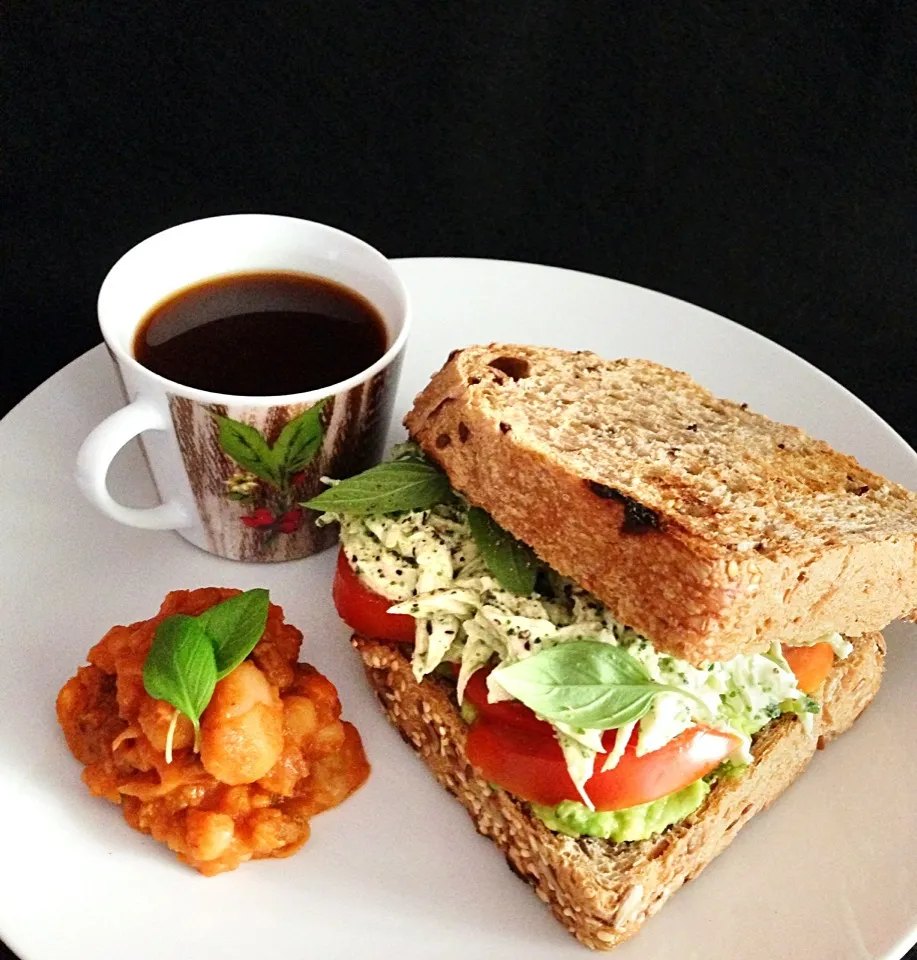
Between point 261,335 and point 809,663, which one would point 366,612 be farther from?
point 809,663

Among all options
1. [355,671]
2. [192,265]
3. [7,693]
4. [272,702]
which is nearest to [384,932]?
[272,702]

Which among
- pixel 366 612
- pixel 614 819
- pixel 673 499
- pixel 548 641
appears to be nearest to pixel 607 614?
pixel 548 641

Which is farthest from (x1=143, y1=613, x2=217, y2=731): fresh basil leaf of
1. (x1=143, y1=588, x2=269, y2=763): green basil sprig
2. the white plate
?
the white plate

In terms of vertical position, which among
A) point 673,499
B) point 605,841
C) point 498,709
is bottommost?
point 605,841

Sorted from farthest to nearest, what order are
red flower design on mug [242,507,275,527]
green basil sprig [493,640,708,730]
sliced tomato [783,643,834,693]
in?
red flower design on mug [242,507,275,527] < sliced tomato [783,643,834,693] < green basil sprig [493,640,708,730]

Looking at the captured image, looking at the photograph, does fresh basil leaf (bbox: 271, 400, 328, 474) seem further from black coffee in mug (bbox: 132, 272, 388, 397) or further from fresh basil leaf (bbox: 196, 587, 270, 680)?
fresh basil leaf (bbox: 196, 587, 270, 680)

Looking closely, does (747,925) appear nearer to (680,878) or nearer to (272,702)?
(680,878)
